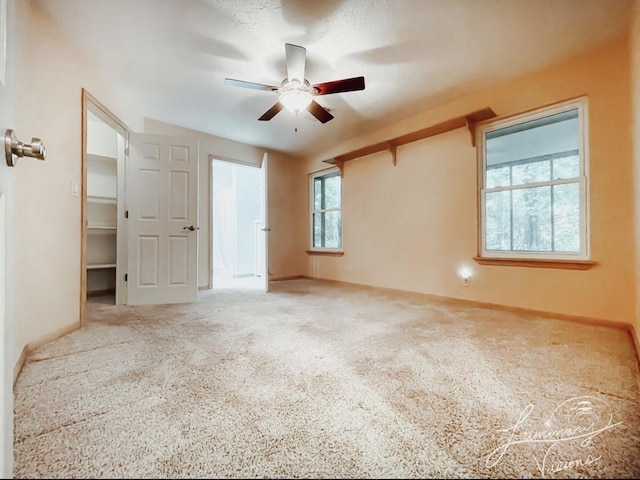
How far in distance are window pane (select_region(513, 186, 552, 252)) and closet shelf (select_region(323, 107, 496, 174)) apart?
79 cm

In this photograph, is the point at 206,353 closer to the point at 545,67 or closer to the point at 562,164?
the point at 562,164

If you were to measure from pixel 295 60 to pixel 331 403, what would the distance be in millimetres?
2418

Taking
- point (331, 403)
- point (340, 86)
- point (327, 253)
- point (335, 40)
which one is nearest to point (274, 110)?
point (340, 86)

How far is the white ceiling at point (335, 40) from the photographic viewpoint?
6.46 feet

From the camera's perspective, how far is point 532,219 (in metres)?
2.93

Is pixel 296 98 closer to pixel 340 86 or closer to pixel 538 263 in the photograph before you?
pixel 340 86

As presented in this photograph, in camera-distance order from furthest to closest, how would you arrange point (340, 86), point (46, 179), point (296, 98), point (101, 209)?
point (101, 209)
point (296, 98)
point (340, 86)
point (46, 179)

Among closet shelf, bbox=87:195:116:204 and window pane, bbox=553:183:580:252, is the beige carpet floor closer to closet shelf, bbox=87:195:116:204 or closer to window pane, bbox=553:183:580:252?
window pane, bbox=553:183:580:252

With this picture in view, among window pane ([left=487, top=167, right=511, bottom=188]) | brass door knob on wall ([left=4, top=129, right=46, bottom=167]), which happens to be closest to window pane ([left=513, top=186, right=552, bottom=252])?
window pane ([left=487, top=167, right=511, bottom=188])

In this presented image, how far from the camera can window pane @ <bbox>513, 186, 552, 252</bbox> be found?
9.30ft

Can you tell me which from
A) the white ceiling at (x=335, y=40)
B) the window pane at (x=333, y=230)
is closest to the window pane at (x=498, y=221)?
the white ceiling at (x=335, y=40)

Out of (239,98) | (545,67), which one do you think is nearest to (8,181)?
(239,98)

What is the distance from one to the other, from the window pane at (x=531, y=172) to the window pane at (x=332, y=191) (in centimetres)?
262

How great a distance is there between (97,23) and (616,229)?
4.35 metres
